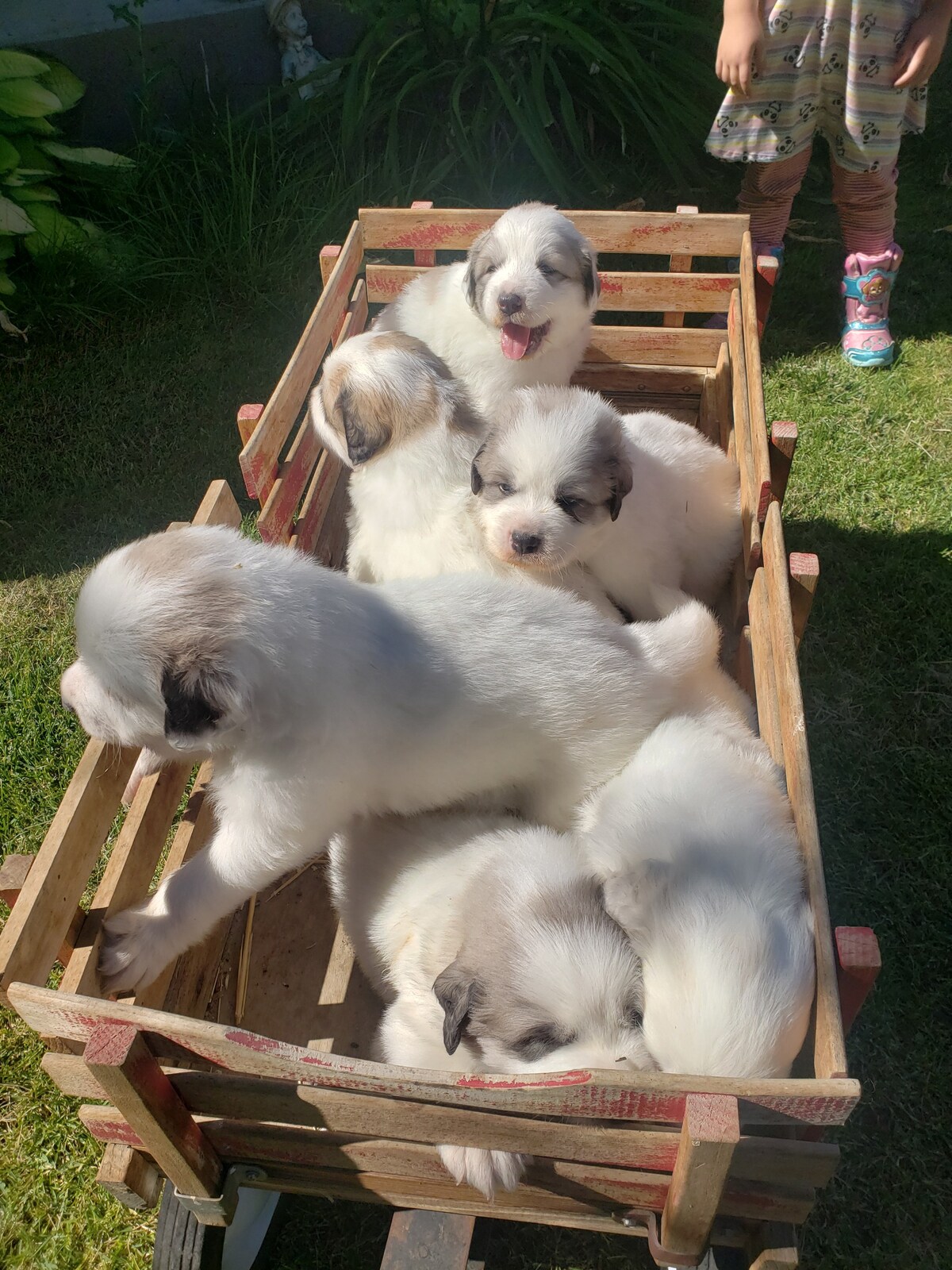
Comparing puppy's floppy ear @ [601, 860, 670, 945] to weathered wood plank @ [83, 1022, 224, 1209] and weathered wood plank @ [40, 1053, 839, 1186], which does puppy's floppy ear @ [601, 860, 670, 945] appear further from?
weathered wood plank @ [83, 1022, 224, 1209]

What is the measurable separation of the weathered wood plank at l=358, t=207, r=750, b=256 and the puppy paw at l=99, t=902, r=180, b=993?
3362 millimetres

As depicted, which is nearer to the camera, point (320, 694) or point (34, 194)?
point (320, 694)

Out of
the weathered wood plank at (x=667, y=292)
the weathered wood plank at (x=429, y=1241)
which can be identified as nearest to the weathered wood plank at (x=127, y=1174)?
the weathered wood plank at (x=429, y=1241)

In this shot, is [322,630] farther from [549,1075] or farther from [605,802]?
[549,1075]

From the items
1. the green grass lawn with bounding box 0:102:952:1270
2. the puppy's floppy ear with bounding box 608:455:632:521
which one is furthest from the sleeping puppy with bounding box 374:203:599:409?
the green grass lawn with bounding box 0:102:952:1270

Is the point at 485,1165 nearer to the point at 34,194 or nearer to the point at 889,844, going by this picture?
the point at 889,844

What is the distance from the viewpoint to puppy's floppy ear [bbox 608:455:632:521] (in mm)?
3018

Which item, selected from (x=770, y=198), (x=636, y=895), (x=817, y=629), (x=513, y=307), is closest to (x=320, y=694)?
(x=636, y=895)

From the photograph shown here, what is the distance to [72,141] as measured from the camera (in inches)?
250

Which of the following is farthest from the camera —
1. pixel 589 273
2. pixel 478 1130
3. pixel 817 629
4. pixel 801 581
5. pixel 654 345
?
pixel 654 345

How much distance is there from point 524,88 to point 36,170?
3159 millimetres

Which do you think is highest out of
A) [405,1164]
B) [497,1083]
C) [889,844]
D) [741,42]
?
[741,42]

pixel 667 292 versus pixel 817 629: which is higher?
pixel 667 292

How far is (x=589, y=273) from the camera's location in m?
3.83
